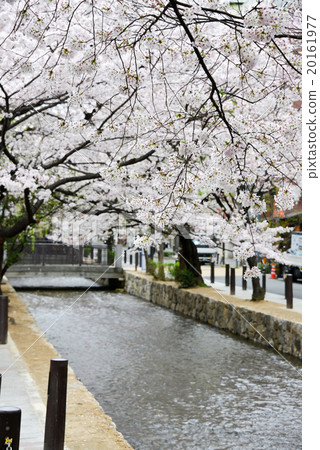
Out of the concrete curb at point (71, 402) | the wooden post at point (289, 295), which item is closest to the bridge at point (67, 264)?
the wooden post at point (289, 295)

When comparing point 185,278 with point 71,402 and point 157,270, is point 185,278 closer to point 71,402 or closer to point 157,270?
point 157,270

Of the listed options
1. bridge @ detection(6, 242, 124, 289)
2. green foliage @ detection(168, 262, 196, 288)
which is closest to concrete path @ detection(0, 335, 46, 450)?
green foliage @ detection(168, 262, 196, 288)

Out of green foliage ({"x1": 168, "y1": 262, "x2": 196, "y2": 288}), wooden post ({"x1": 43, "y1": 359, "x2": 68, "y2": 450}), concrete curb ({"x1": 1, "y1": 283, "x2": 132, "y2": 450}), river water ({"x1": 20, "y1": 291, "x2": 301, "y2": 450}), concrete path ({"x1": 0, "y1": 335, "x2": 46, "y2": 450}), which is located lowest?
river water ({"x1": 20, "y1": 291, "x2": 301, "y2": 450})

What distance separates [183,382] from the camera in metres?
8.90

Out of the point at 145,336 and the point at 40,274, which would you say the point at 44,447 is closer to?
the point at 145,336

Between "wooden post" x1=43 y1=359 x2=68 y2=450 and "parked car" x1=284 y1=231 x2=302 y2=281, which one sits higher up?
"parked car" x1=284 y1=231 x2=302 y2=281

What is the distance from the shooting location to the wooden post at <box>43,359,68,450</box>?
454 centimetres

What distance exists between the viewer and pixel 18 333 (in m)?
10.7

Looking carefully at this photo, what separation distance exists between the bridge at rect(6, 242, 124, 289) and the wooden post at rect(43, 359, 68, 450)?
18563mm

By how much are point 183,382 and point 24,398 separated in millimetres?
3418

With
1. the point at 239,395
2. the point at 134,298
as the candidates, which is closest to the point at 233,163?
the point at 239,395
